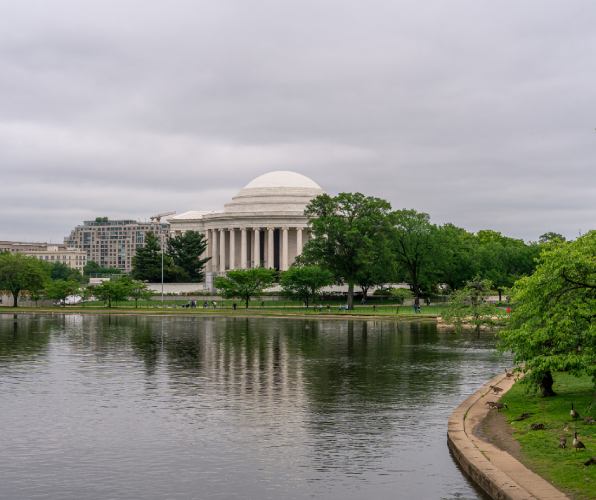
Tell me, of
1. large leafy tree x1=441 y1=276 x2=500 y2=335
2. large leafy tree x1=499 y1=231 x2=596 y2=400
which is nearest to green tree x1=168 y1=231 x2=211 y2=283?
large leafy tree x1=441 y1=276 x2=500 y2=335

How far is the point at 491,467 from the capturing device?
13508 millimetres

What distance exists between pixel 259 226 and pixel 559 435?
108 m

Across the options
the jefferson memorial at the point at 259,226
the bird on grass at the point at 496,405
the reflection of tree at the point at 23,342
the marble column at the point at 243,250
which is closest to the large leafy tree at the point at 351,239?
the jefferson memorial at the point at 259,226

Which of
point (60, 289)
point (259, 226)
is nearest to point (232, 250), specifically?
point (259, 226)

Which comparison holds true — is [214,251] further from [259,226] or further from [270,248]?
[259,226]

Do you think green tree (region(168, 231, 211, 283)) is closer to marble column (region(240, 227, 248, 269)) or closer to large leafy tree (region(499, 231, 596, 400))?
marble column (region(240, 227, 248, 269))

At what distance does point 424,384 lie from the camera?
25.6 m

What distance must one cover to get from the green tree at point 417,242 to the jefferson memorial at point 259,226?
28975 mm

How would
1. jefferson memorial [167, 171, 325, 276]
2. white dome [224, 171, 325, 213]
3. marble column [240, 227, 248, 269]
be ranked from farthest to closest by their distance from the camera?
marble column [240, 227, 248, 269] < white dome [224, 171, 325, 213] < jefferson memorial [167, 171, 325, 276]

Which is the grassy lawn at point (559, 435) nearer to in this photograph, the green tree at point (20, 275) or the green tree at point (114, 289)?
the green tree at point (114, 289)

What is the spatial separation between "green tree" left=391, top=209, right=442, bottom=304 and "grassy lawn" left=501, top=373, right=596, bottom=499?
65961 mm

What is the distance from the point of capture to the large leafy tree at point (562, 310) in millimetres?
16594

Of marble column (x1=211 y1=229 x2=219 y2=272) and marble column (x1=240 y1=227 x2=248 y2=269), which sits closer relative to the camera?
marble column (x1=240 y1=227 x2=248 y2=269)

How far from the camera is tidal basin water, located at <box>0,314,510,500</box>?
13.6 metres
